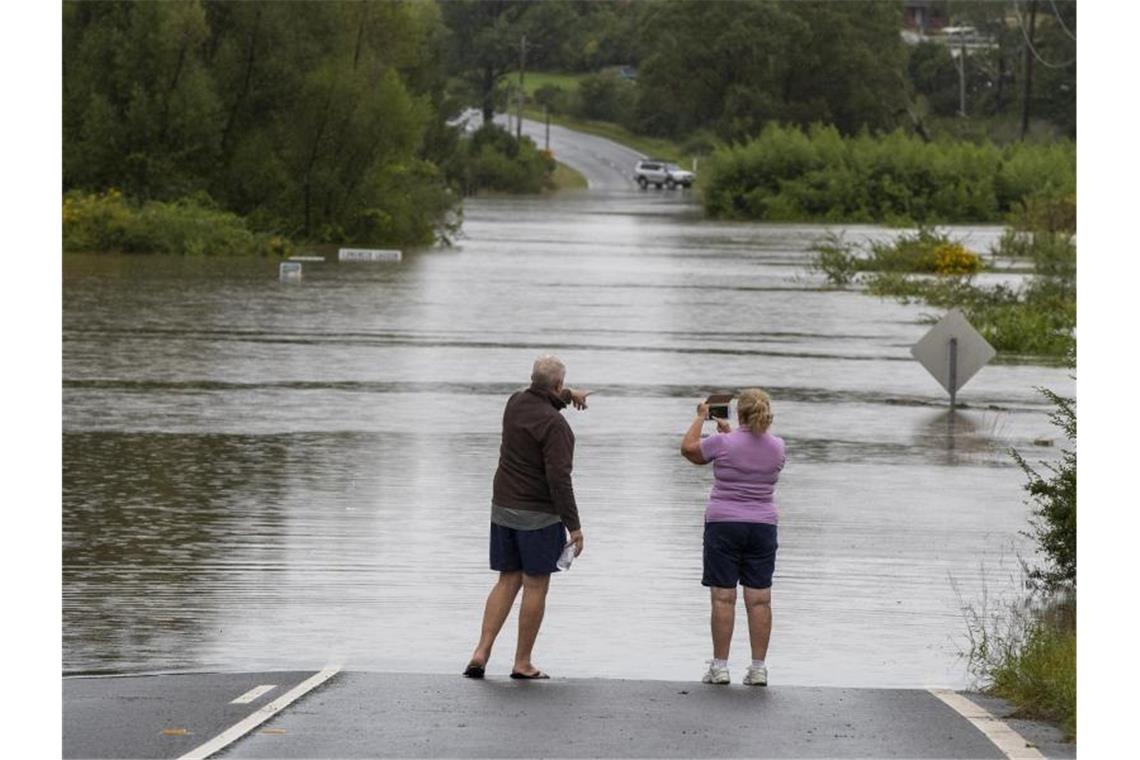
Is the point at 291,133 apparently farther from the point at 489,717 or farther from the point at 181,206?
the point at 489,717

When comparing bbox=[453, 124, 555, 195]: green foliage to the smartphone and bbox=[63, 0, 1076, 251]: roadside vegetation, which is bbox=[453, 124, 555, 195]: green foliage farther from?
the smartphone

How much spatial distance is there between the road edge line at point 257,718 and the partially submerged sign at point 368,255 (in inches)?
1844

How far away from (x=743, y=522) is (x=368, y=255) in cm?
4759

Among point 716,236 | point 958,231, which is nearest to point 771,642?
point 716,236

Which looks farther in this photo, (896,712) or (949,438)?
(949,438)

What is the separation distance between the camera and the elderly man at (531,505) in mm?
11336

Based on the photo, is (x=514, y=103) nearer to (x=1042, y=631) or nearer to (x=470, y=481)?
(x=470, y=481)

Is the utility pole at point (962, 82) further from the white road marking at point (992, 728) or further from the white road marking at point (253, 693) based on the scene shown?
A: the white road marking at point (253, 693)

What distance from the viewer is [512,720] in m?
10.2

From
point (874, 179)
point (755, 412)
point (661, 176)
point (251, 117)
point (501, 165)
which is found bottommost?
point (755, 412)

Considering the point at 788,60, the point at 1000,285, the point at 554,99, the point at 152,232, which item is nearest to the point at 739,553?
the point at 1000,285

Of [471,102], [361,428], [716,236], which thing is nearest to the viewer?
[361,428]

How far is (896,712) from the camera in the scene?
1053cm

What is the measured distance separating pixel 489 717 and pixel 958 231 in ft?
247
